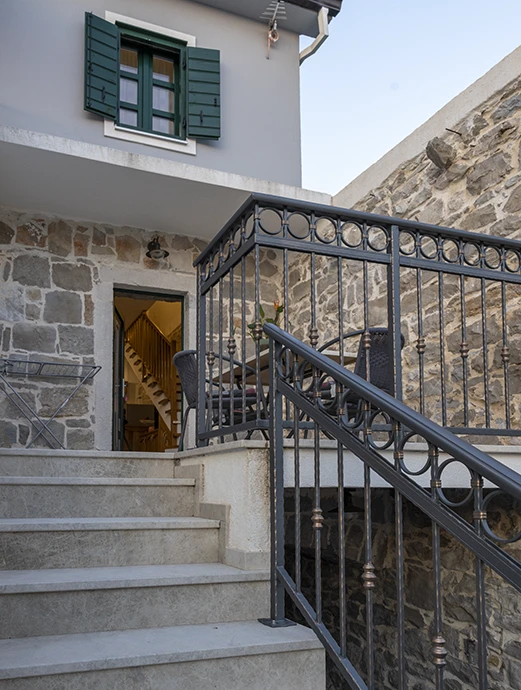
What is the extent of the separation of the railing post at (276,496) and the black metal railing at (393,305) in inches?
7.1

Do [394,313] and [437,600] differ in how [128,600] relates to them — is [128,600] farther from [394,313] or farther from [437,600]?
[394,313]

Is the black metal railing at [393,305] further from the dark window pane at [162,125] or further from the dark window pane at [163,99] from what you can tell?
the dark window pane at [163,99]

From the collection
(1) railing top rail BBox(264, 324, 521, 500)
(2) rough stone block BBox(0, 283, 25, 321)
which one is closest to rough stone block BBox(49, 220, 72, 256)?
(2) rough stone block BBox(0, 283, 25, 321)

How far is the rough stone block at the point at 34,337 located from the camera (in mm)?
5988

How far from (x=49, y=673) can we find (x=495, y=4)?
28.0 feet

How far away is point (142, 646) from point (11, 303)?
15.2 ft

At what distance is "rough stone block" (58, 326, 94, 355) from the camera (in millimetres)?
6133

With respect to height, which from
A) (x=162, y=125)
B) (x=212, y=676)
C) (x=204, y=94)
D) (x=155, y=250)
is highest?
(x=204, y=94)

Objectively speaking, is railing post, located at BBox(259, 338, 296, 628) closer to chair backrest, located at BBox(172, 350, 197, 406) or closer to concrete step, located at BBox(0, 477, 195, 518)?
concrete step, located at BBox(0, 477, 195, 518)

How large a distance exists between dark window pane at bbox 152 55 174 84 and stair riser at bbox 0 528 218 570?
5.52 m

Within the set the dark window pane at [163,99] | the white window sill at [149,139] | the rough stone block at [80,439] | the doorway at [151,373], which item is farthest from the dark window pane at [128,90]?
the rough stone block at [80,439]

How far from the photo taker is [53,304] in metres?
6.15

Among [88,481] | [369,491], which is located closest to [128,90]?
[88,481]

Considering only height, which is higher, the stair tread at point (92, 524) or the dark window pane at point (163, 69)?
the dark window pane at point (163, 69)
